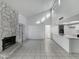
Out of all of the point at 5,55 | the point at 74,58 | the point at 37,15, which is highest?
the point at 37,15

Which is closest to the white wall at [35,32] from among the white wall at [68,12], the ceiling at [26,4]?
the ceiling at [26,4]

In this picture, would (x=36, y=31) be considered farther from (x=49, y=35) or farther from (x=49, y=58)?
(x=49, y=58)

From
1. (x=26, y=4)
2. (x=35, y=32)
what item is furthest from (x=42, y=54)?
(x=35, y=32)

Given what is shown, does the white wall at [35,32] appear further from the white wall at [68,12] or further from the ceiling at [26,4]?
the white wall at [68,12]

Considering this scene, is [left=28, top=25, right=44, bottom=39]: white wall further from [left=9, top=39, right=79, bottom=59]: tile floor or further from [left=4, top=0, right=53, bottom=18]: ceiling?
[left=9, top=39, right=79, bottom=59]: tile floor

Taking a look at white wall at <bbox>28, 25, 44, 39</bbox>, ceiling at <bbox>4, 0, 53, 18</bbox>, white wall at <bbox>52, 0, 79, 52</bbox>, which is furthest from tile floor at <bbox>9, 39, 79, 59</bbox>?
white wall at <bbox>28, 25, 44, 39</bbox>

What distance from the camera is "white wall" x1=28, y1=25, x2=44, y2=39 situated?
10.6 metres

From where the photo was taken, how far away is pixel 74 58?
11.7 feet

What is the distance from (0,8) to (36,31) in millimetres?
7148

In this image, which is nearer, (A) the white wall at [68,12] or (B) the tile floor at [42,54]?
(A) the white wall at [68,12]

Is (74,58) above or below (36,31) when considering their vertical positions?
below

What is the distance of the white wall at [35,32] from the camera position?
1064cm

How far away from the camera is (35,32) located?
10680 millimetres

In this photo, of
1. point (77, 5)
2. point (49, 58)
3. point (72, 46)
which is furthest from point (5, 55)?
point (77, 5)
